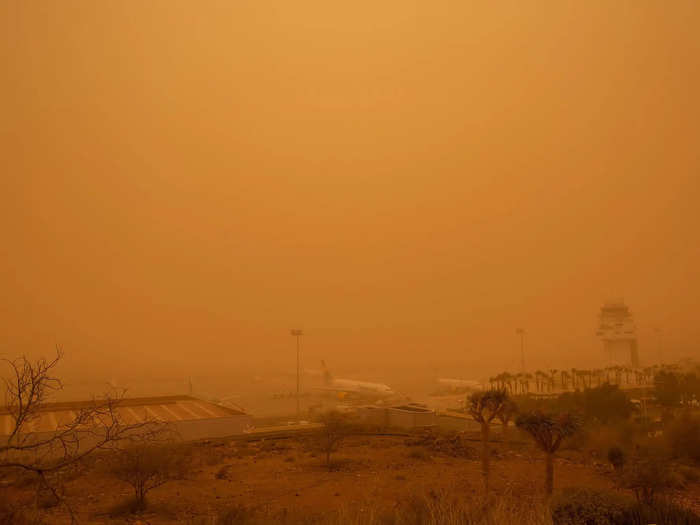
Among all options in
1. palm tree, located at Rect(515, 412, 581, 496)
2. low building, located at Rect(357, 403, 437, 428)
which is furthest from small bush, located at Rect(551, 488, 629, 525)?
low building, located at Rect(357, 403, 437, 428)

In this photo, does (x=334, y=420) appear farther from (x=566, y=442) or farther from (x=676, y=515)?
(x=676, y=515)

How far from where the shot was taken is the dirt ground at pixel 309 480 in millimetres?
15516

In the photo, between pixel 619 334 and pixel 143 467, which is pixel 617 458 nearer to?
pixel 143 467

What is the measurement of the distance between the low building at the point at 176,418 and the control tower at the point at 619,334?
123 m

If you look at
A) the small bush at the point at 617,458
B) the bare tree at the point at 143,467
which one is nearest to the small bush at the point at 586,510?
the small bush at the point at 617,458

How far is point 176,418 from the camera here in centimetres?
3556

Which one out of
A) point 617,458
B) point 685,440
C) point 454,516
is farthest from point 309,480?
point 685,440

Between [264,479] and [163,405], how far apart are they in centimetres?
2868

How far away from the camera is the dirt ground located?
1552 cm

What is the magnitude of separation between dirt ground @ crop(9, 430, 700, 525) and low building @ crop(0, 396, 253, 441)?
Result: 6556mm

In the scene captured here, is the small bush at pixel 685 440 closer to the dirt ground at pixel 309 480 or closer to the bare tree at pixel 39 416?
the dirt ground at pixel 309 480

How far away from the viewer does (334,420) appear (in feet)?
86.8

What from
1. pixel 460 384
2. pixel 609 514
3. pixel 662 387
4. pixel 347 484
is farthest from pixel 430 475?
pixel 460 384

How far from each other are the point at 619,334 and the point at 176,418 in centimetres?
13182
